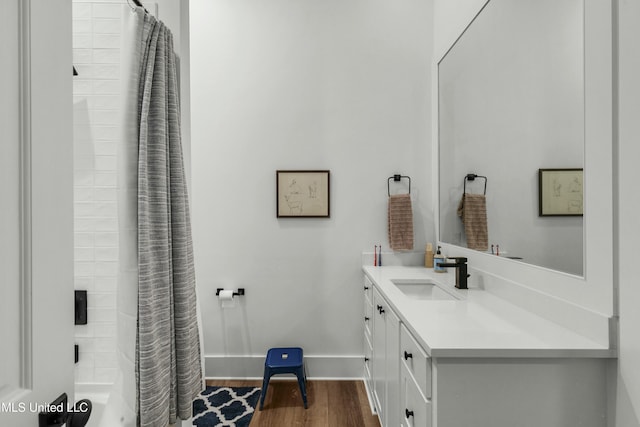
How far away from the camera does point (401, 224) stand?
2391 mm

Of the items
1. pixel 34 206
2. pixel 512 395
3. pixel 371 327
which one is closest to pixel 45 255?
pixel 34 206

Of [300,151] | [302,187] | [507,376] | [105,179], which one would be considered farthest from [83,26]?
[507,376]

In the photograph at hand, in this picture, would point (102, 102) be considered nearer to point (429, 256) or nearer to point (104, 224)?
point (104, 224)

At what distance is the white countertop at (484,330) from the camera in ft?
→ 3.21

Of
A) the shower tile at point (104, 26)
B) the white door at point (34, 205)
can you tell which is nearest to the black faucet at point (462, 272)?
the white door at point (34, 205)

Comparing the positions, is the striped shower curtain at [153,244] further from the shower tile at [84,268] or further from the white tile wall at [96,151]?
the shower tile at [84,268]

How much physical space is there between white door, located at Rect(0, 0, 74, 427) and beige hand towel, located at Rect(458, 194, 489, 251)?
1750 millimetres

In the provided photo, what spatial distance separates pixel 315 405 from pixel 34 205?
2051mm

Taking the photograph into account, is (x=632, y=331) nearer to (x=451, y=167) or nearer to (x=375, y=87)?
(x=451, y=167)

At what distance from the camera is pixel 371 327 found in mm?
2109

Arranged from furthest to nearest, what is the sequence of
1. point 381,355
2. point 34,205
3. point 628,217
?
1. point 381,355
2. point 628,217
3. point 34,205

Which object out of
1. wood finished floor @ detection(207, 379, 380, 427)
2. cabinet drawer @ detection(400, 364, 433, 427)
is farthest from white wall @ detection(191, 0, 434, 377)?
cabinet drawer @ detection(400, 364, 433, 427)

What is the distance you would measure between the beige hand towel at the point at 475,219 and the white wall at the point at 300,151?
1.76 ft

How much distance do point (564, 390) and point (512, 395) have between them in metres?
0.16
